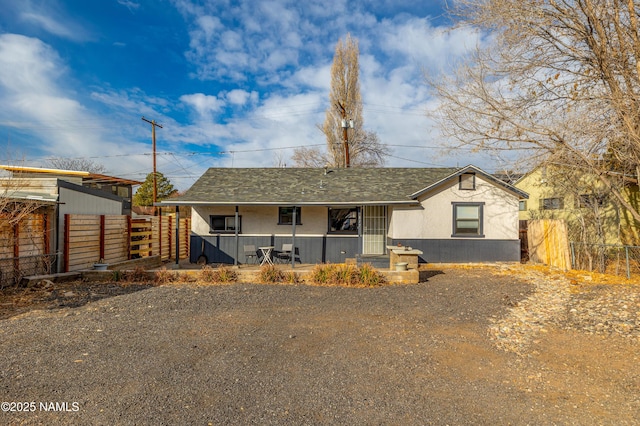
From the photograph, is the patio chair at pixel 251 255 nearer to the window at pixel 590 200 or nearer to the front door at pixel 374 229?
the front door at pixel 374 229

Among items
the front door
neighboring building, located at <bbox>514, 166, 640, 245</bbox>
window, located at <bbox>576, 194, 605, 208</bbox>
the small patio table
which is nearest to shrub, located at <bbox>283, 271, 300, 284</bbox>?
the small patio table

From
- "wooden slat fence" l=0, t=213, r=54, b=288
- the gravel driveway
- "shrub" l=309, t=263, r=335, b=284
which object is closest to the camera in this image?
the gravel driveway

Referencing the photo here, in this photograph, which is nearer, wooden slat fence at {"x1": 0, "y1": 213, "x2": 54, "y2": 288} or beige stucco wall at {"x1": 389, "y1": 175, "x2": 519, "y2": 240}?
wooden slat fence at {"x1": 0, "y1": 213, "x2": 54, "y2": 288}

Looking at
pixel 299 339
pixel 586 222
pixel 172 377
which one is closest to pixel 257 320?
pixel 299 339

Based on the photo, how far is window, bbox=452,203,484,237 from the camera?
1349cm

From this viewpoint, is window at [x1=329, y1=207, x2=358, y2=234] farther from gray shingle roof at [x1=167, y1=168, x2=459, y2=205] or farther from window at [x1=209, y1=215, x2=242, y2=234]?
window at [x1=209, y1=215, x2=242, y2=234]

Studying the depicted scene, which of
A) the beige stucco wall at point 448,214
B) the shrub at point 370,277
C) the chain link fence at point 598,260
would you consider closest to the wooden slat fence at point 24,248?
the shrub at point 370,277

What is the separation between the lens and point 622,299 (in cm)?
752

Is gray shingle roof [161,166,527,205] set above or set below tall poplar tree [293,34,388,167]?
below

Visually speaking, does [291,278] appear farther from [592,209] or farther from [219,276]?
[592,209]

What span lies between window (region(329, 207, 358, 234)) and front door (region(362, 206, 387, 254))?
406 mm

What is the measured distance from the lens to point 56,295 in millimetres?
7770

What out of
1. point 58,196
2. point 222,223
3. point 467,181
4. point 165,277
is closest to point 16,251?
point 58,196

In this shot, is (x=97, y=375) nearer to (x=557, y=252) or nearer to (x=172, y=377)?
(x=172, y=377)
